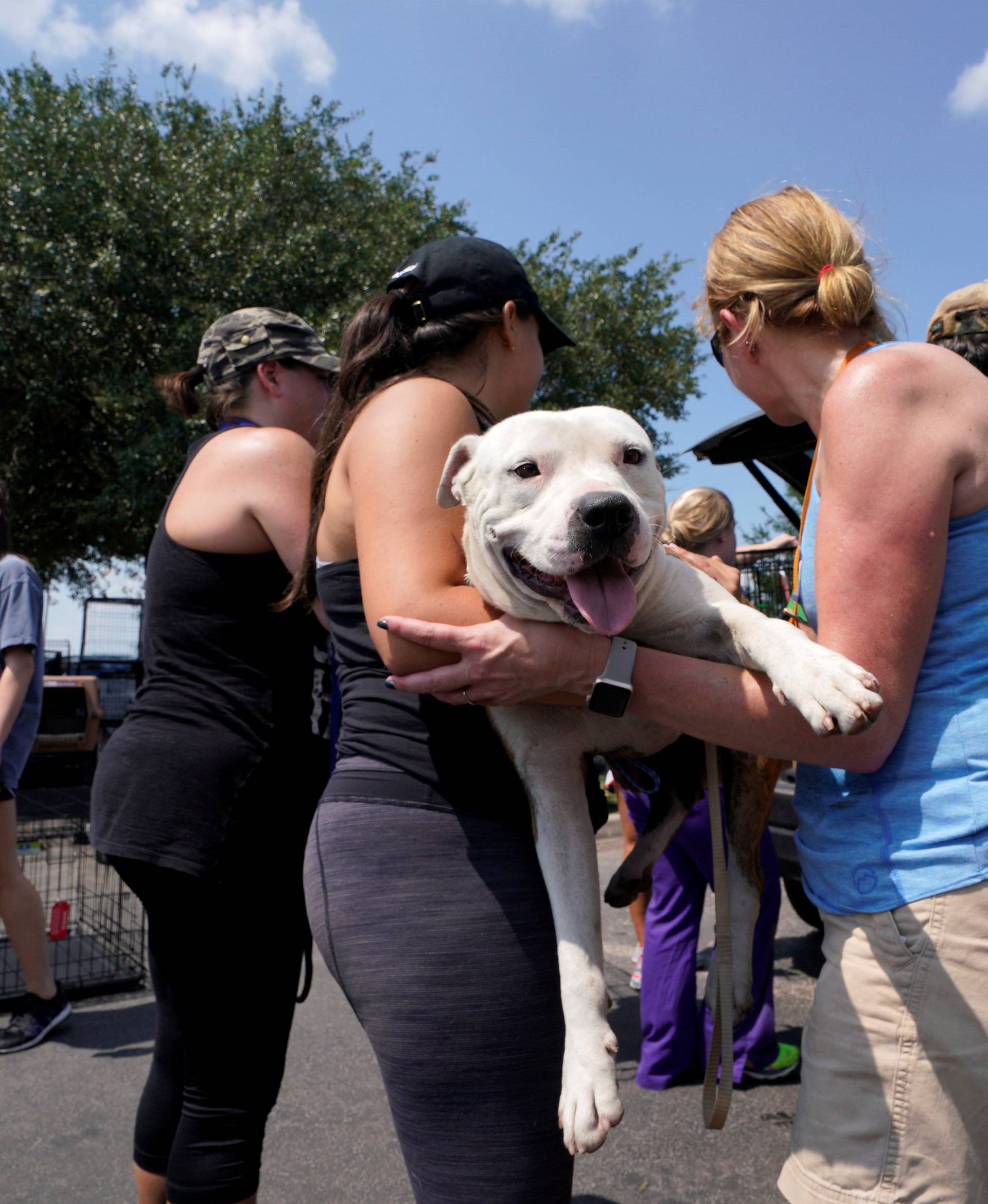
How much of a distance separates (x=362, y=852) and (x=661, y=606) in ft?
2.31

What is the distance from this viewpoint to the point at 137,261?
14633 mm

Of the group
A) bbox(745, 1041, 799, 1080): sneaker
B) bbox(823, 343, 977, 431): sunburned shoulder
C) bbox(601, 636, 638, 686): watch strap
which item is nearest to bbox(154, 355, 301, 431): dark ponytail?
bbox(601, 636, 638, 686): watch strap

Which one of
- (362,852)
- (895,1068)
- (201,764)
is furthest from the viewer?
(201,764)

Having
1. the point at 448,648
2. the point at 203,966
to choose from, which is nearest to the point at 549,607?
the point at 448,648

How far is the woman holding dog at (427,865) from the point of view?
1547 mm

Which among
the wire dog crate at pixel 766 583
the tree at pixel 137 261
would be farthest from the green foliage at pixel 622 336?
the wire dog crate at pixel 766 583

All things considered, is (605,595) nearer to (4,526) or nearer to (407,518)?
(407,518)

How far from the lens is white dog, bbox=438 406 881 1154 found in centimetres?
151

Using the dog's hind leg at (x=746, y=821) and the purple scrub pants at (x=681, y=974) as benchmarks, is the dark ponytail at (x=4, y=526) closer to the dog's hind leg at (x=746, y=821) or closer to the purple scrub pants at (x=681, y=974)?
the purple scrub pants at (x=681, y=974)

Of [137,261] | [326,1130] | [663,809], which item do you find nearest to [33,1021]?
[326,1130]

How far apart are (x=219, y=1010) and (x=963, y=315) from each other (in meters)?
2.72

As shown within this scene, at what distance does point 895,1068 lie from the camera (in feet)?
4.86

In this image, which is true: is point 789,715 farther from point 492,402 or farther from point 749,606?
point 492,402

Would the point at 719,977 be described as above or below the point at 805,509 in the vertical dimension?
below
